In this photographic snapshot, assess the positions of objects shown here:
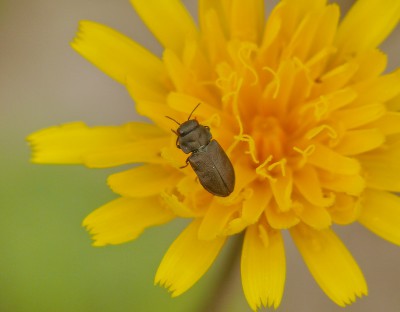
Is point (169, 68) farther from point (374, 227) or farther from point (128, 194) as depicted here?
point (374, 227)

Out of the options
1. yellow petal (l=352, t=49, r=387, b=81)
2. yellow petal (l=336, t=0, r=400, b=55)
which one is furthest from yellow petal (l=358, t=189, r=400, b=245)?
yellow petal (l=336, t=0, r=400, b=55)

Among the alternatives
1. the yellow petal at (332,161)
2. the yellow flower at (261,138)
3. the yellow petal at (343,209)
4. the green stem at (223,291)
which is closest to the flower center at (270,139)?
the yellow flower at (261,138)

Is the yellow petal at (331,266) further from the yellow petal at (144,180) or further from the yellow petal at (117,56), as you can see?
the yellow petal at (117,56)

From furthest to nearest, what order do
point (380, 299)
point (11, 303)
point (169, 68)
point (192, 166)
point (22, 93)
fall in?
1. point (22, 93)
2. point (380, 299)
3. point (11, 303)
4. point (169, 68)
5. point (192, 166)

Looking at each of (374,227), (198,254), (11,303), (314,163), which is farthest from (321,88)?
(11,303)

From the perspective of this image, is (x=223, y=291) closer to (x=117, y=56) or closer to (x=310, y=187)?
(x=310, y=187)

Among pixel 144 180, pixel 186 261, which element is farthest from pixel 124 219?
pixel 186 261
